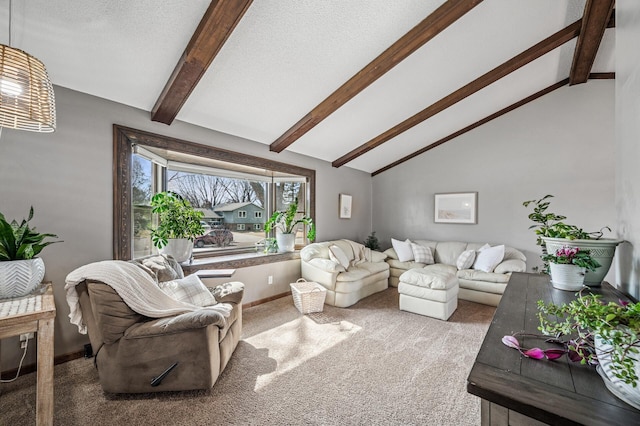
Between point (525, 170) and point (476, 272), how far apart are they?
6.48 feet

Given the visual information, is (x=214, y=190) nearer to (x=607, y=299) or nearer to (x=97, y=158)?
(x=97, y=158)

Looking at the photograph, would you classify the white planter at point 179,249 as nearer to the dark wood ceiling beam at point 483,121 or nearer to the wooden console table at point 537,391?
the wooden console table at point 537,391

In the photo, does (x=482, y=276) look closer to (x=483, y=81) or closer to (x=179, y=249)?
(x=483, y=81)

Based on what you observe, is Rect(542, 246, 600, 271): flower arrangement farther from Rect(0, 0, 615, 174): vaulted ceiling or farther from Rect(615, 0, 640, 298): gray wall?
Rect(0, 0, 615, 174): vaulted ceiling

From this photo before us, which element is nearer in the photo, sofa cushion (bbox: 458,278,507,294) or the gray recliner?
the gray recliner

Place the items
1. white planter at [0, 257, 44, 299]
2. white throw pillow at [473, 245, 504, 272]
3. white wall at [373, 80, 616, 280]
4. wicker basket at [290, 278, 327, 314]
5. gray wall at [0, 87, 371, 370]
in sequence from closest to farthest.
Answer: white planter at [0, 257, 44, 299] < gray wall at [0, 87, 371, 370] < wicker basket at [290, 278, 327, 314] < white wall at [373, 80, 616, 280] < white throw pillow at [473, 245, 504, 272]

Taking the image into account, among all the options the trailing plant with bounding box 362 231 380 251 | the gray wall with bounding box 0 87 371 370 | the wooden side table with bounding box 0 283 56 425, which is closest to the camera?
the wooden side table with bounding box 0 283 56 425

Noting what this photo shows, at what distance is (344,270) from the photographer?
12.9 ft

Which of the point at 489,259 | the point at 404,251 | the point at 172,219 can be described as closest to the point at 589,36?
the point at 489,259

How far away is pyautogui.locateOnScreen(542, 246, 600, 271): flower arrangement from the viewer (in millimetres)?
1314

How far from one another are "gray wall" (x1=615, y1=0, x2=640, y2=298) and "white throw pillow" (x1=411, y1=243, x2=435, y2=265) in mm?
3433

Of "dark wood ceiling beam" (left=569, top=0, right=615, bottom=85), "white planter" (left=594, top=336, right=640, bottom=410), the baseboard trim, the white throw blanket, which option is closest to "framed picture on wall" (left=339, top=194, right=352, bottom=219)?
the baseboard trim

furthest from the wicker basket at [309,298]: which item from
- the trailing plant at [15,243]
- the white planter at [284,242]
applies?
the trailing plant at [15,243]

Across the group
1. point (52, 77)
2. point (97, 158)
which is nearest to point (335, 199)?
point (97, 158)
